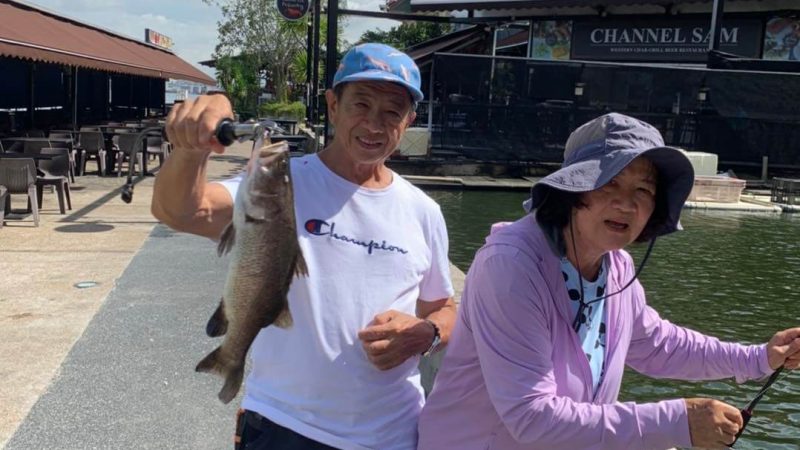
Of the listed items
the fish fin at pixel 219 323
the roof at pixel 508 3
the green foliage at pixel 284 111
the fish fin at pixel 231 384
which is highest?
the roof at pixel 508 3

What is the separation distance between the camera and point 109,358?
5.02 metres

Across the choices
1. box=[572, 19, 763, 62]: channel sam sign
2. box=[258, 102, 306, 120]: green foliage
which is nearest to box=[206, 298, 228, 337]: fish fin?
box=[572, 19, 763, 62]: channel sam sign

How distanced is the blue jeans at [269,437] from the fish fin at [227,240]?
0.49 metres

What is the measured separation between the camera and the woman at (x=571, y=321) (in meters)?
1.88

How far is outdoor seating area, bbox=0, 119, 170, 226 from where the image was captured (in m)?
9.61

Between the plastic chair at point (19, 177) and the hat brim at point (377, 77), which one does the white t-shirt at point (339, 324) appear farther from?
the plastic chair at point (19, 177)

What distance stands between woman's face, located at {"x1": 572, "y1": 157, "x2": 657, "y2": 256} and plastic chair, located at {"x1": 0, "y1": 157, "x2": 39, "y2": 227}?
917cm

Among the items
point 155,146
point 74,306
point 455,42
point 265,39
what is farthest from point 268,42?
point 74,306

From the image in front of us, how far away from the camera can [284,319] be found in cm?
199

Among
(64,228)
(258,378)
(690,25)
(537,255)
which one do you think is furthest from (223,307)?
(690,25)

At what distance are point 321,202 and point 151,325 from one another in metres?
4.09

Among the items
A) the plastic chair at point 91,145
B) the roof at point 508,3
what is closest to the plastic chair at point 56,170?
the plastic chair at point 91,145

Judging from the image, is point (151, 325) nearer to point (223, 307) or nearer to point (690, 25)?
point (223, 307)

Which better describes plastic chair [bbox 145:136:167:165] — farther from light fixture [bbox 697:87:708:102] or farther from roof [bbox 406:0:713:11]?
light fixture [bbox 697:87:708:102]
